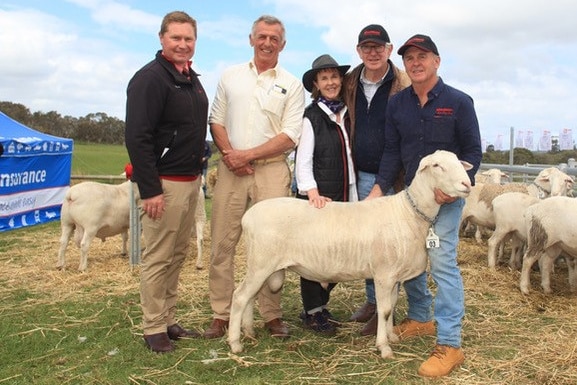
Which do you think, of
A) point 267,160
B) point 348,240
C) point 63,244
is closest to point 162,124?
point 267,160

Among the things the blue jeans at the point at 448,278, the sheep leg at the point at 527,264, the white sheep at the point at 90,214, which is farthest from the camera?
the white sheep at the point at 90,214

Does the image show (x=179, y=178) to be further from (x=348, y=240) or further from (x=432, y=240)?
(x=432, y=240)

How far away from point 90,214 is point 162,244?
3971 mm

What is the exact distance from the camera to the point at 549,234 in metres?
6.28

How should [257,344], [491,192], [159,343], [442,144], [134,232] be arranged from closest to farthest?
[442,144] → [159,343] → [257,344] → [134,232] → [491,192]

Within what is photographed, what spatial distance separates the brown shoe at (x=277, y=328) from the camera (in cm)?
460

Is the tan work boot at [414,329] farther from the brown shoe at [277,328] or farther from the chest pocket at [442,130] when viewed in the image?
the chest pocket at [442,130]

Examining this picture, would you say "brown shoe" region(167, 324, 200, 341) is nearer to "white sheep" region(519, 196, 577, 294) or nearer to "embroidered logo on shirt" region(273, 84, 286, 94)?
"embroidered logo on shirt" region(273, 84, 286, 94)

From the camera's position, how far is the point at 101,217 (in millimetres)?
7867

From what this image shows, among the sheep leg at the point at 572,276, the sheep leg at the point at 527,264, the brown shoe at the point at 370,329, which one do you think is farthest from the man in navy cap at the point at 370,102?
the sheep leg at the point at 572,276

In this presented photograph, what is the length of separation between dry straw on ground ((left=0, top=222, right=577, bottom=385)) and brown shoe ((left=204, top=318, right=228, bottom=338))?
10.3 inches

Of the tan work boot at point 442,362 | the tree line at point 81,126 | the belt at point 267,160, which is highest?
the tree line at point 81,126

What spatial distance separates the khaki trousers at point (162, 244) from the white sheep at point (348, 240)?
0.52 m

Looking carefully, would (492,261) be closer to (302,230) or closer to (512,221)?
(512,221)
